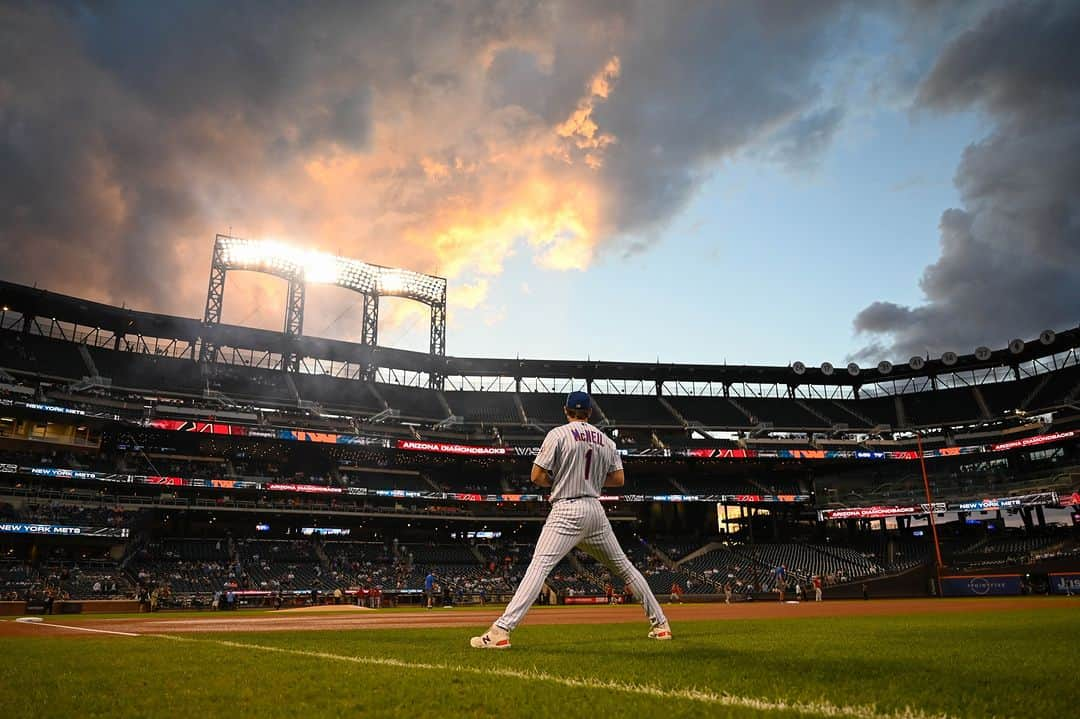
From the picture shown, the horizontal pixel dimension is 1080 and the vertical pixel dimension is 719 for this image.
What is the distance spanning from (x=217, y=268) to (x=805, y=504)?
52.8 meters

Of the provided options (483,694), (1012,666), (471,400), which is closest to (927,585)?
(471,400)

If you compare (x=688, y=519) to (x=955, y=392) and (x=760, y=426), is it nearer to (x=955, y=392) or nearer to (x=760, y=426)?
(x=760, y=426)

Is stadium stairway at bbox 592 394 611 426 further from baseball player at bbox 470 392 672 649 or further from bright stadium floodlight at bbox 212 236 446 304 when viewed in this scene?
Answer: baseball player at bbox 470 392 672 649

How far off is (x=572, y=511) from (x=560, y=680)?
224 cm

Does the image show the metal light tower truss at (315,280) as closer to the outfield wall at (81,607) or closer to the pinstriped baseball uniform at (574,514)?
the outfield wall at (81,607)

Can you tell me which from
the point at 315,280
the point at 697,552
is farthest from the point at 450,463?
the point at 697,552

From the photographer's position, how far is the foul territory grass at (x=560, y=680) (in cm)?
321

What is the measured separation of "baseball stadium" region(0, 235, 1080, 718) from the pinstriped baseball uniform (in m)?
18.4

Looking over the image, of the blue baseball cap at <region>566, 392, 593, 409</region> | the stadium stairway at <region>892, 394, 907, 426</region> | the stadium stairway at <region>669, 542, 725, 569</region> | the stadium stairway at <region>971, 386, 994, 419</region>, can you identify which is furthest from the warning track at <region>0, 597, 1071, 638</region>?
the stadium stairway at <region>892, 394, 907, 426</region>

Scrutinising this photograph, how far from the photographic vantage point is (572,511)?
6.24m

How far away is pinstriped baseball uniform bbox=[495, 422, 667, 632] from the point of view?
6.07 meters

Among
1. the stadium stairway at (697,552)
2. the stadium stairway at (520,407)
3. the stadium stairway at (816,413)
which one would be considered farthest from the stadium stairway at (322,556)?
the stadium stairway at (816,413)

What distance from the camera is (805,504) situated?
5972 centimetres

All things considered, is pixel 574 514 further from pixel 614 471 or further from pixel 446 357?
pixel 446 357
